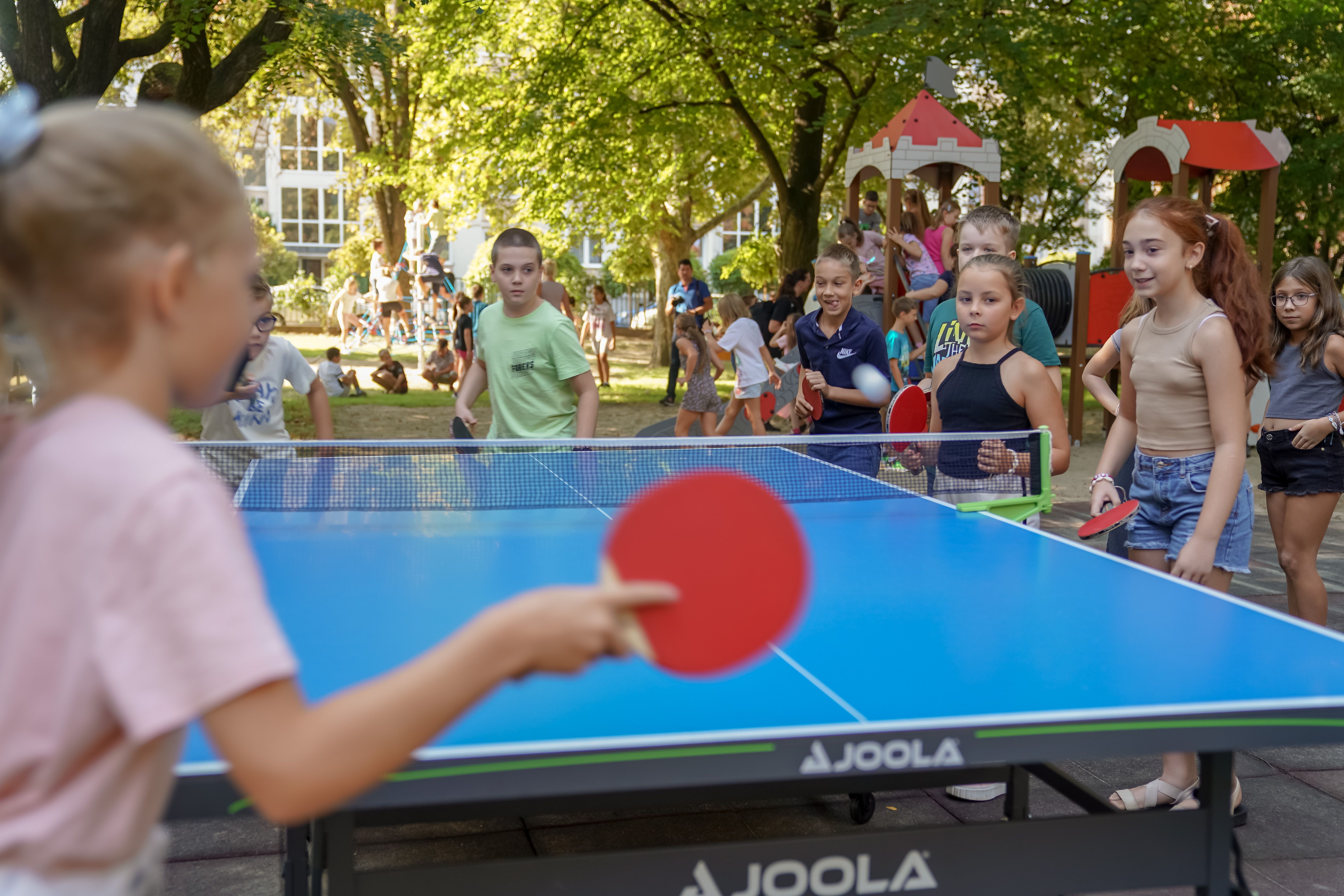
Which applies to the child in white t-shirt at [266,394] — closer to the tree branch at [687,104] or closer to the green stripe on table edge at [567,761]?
the green stripe on table edge at [567,761]

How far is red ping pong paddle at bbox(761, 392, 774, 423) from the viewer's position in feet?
40.1

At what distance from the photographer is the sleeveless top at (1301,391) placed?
533 centimetres

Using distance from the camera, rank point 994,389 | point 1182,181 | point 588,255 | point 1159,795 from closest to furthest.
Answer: point 1159,795 → point 994,389 → point 1182,181 → point 588,255

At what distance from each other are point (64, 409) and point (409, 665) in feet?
1.32

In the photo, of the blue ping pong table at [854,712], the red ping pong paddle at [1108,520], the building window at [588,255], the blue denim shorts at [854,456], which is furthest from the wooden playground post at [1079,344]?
the building window at [588,255]

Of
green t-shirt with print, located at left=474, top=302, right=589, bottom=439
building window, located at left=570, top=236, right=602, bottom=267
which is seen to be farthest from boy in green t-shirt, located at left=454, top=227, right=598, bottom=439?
building window, located at left=570, top=236, right=602, bottom=267

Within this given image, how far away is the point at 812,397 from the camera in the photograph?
5.68 m

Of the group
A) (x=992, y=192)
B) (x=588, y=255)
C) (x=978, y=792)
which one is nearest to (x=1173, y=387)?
(x=978, y=792)

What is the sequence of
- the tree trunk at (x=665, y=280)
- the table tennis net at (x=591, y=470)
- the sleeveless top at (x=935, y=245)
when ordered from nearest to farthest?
the table tennis net at (x=591, y=470) → the sleeveless top at (x=935, y=245) → the tree trunk at (x=665, y=280)

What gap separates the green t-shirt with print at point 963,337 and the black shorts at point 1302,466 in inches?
39.6

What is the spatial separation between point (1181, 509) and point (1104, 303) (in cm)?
959

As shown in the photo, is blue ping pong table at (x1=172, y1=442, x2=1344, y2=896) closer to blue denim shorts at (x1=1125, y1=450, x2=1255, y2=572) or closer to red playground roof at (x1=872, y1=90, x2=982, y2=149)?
blue denim shorts at (x1=1125, y1=450, x2=1255, y2=572)

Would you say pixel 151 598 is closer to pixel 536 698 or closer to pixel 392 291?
pixel 536 698

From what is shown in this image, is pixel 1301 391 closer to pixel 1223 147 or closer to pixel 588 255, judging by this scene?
pixel 1223 147
